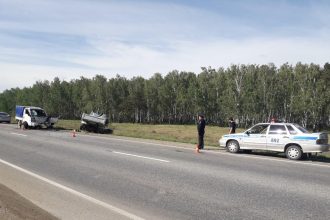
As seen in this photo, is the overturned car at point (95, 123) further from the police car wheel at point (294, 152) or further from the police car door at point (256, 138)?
the police car wheel at point (294, 152)

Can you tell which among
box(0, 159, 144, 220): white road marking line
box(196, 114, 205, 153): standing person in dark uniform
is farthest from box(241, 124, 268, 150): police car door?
box(0, 159, 144, 220): white road marking line

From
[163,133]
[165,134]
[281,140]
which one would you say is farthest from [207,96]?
[281,140]

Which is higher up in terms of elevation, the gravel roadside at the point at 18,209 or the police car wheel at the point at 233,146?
Result: the police car wheel at the point at 233,146

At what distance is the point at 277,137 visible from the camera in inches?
756

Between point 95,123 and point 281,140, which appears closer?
point 281,140

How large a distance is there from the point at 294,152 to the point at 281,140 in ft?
2.87

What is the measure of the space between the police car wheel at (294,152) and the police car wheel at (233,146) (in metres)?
2.59

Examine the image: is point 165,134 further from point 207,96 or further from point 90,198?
point 207,96

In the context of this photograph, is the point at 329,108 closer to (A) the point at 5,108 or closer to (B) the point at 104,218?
(B) the point at 104,218

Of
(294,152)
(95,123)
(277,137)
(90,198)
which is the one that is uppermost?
(95,123)

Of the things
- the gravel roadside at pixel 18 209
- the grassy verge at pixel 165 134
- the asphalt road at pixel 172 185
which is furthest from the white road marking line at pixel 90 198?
the grassy verge at pixel 165 134

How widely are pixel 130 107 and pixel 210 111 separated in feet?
72.8

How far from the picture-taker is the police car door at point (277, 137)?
19003mm

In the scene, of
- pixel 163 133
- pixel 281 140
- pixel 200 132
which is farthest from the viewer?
pixel 163 133
